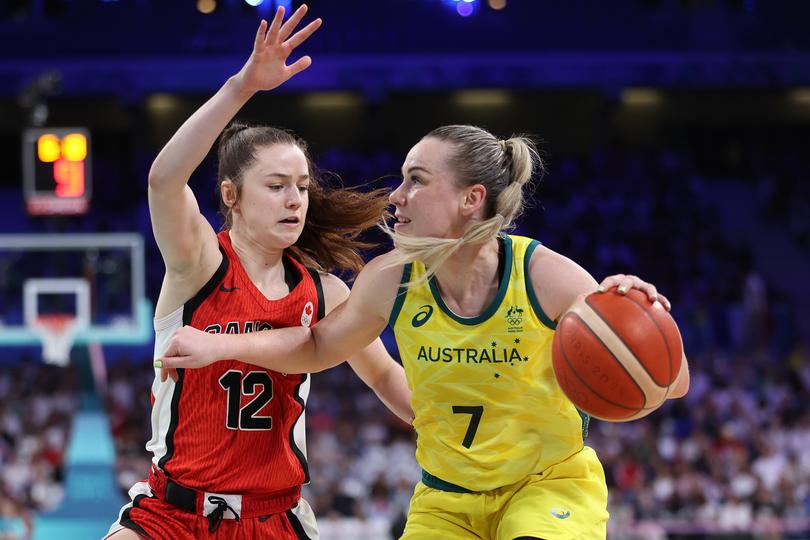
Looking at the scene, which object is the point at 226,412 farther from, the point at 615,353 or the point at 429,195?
the point at 615,353

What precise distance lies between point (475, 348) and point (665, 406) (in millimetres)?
9681

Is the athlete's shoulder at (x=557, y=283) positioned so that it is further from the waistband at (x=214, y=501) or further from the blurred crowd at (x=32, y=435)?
the blurred crowd at (x=32, y=435)

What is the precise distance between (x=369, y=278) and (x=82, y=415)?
7.66 meters

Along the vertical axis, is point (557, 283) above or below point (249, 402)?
above

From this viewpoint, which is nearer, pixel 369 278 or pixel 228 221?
pixel 369 278

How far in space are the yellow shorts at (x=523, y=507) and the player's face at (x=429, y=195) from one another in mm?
805

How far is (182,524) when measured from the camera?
328 centimetres

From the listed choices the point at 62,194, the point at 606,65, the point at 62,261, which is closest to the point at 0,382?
the point at 62,261

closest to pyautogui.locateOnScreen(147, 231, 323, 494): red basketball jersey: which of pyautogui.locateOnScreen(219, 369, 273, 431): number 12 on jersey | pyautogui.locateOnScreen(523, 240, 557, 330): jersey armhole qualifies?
pyautogui.locateOnScreen(219, 369, 273, 431): number 12 on jersey

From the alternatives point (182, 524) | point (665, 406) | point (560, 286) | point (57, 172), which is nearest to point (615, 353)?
point (560, 286)

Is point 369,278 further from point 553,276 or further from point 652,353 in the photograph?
point 652,353

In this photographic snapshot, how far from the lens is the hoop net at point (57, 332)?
10422mm

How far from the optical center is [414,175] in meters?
3.35

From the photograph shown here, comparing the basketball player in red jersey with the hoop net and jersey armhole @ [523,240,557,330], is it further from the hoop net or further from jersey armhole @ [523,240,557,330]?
the hoop net
